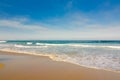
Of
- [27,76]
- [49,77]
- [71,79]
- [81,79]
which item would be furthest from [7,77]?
[81,79]

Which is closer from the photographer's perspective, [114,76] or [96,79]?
[96,79]

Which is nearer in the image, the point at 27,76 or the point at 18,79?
the point at 18,79

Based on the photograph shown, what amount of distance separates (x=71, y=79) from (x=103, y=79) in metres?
1.10

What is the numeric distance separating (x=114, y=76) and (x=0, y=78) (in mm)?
4060

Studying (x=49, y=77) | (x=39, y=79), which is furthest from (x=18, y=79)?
(x=49, y=77)

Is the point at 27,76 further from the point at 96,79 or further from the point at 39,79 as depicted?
the point at 96,79

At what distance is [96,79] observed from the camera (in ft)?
14.7

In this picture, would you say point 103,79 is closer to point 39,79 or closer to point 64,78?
point 64,78

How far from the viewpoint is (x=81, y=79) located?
177 inches

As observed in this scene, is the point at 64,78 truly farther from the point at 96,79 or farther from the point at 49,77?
the point at 96,79

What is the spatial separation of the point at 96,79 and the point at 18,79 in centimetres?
266

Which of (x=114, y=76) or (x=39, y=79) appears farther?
(x=114, y=76)

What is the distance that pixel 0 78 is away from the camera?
4465mm

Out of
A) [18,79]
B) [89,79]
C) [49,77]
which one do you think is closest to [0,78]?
[18,79]
